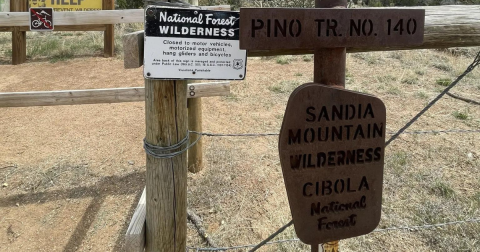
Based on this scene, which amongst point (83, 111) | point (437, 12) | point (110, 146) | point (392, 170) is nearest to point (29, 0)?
point (83, 111)

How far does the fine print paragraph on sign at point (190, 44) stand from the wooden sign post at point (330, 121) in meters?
0.41

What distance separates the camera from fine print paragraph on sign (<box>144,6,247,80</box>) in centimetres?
145

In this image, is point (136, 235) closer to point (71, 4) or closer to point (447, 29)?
point (447, 29)

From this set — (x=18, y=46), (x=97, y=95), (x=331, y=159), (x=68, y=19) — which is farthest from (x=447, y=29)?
(x=18, y=46)

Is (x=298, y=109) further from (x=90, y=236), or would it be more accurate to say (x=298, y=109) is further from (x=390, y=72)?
(x=390, y=72)

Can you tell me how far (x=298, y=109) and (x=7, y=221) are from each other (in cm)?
278

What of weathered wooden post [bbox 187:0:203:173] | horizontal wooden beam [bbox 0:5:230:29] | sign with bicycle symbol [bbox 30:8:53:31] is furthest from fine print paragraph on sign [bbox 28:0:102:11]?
weathered wooden post [bbox 187:0:203:173]

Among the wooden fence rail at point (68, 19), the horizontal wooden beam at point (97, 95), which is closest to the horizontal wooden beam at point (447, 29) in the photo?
the horizontal wooden beam at point (97, 95)

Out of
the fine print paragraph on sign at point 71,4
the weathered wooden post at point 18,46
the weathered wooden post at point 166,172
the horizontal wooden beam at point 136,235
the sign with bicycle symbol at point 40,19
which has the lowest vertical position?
the horizontal wooden beam at point 136,235

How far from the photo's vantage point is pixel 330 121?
1152 mm

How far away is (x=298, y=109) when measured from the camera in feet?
3.69

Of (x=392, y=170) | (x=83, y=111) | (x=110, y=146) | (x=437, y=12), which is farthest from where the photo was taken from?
(x=83, y=111)

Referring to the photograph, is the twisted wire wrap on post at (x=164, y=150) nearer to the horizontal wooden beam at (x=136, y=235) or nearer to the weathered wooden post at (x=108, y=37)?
the horizontal wooden beam at (x=136, y=235)

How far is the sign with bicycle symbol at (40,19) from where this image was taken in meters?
5.50
